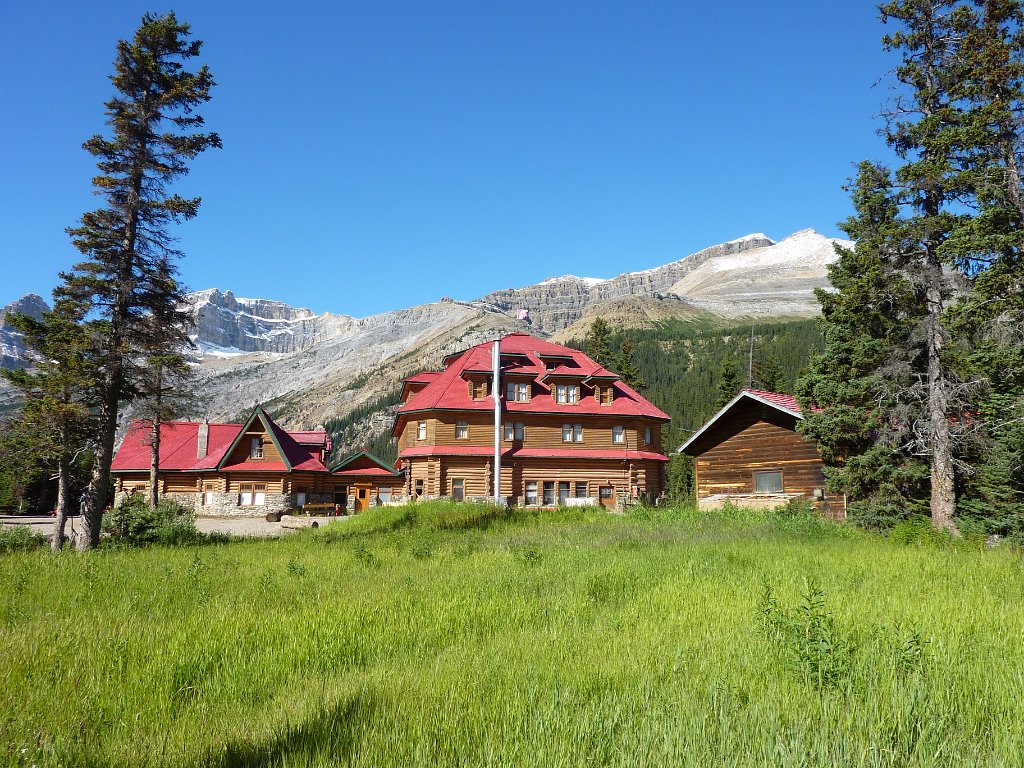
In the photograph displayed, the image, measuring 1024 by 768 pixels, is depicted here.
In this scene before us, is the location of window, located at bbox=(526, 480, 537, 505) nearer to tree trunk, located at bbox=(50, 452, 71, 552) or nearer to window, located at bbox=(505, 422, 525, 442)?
window, located at bbox=(505, 422, 525, 442)

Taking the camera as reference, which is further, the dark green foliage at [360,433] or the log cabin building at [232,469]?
the dark green foliage at [360,433]

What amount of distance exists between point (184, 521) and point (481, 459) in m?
21.3

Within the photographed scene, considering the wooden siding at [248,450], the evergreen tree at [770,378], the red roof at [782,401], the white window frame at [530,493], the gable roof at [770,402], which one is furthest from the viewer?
the evergreen tree at [770,378]

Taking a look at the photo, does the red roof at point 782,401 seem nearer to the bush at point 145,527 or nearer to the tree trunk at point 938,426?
the tree trunk at point 938,426

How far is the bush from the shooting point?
21.0 m

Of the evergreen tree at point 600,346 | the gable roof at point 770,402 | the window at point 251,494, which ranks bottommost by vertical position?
the window at point 251,494

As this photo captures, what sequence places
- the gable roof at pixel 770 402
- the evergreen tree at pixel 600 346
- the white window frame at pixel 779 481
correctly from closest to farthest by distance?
the gable roof at pixel 770 402, the white window frame at pixel 779 481, the evergreen tree at pixel 600 346

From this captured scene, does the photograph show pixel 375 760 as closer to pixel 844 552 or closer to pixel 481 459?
pixel 844 552

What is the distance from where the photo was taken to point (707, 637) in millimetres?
6922

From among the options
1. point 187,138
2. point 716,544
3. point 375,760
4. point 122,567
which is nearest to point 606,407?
point 716,544

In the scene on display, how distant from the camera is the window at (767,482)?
29.6m

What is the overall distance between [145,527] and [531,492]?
25589 millimetres

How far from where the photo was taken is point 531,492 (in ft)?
140

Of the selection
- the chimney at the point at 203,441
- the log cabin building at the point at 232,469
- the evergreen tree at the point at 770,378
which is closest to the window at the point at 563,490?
the log cabin building at the point at 232,469
